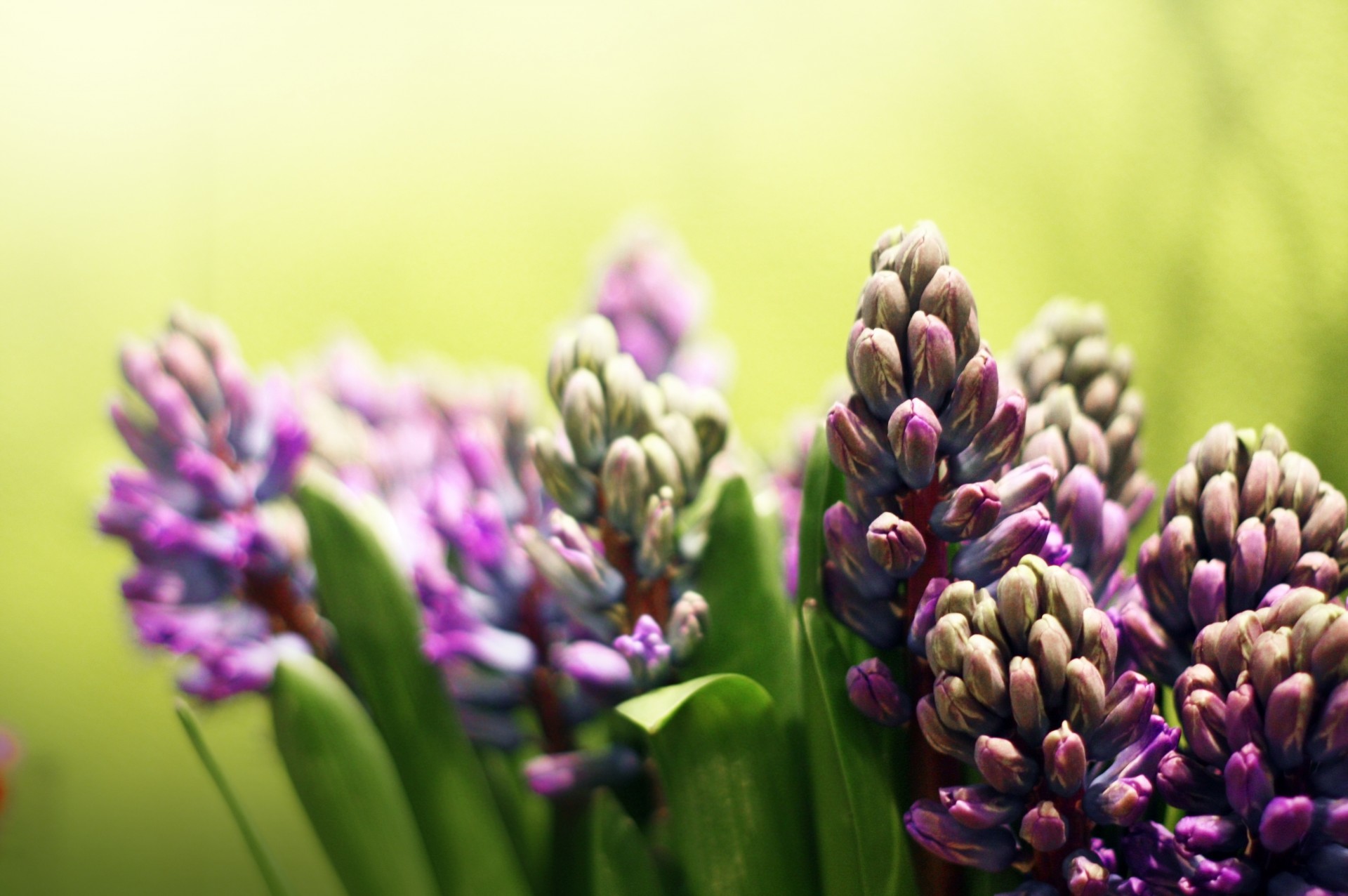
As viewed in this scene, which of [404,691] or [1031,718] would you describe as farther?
[404,691]

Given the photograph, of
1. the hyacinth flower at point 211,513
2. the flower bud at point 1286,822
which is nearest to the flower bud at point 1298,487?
the flower bud at point 1286,822

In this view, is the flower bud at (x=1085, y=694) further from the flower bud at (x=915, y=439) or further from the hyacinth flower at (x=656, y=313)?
the hyacinth flower at (x=656, y=313)

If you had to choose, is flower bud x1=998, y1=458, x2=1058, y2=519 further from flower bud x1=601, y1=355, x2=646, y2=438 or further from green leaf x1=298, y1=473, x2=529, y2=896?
green leaf x1=298, y1=473, x2=529, y2=896

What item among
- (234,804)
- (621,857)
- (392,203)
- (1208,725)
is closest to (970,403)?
(1208,725)

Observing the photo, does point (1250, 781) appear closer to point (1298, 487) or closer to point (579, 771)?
point (1298, 487)

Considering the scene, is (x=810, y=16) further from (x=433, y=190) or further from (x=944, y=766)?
(x=944, y=766)

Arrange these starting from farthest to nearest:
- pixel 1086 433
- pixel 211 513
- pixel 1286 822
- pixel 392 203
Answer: pixel 392 203, pixel 211 513, pixel 1086 433, pixel 1286 822

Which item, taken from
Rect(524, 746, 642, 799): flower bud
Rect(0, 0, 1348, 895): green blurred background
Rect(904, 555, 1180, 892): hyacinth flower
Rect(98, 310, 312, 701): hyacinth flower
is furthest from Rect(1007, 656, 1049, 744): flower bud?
Rect(0, 0, 1348, 895): green blurred background
